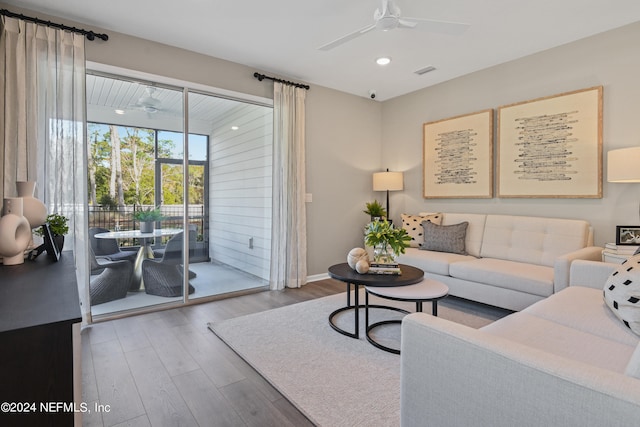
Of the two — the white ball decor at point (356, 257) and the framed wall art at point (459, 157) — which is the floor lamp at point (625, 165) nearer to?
the framed wall art at point (459, 157)

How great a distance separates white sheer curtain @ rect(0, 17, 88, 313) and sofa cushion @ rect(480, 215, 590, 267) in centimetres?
410

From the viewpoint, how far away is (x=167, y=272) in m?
3.60

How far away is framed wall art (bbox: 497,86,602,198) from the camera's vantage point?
3236mm

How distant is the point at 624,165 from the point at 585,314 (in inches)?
61.1

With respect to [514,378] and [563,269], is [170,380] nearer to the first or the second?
[514,378]

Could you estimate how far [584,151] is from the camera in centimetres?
328

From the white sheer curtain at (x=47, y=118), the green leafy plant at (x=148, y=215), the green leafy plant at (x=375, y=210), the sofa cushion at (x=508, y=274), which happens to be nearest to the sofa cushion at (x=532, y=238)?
the sofa cushion at (x=508, y=274)

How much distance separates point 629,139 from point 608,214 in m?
0.69

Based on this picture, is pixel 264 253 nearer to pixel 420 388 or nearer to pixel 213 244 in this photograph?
pixel 213 244

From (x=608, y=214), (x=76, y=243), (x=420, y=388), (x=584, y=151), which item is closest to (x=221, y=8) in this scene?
(x=76, y=243)

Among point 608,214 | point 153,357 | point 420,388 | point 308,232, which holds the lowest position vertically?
point 153,357

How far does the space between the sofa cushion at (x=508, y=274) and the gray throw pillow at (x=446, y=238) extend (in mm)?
→ 360

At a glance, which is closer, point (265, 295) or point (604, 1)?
point (604, 1)

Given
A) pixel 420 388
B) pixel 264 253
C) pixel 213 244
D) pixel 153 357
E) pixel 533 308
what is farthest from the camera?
pixel 264 253
